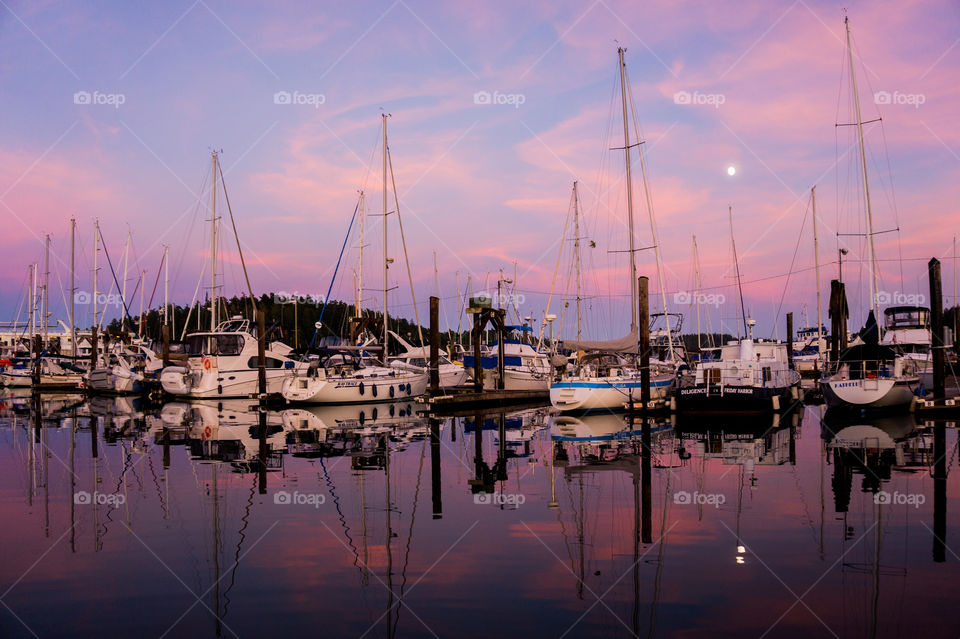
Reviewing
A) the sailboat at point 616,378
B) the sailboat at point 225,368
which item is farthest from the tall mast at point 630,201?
the sailboat at point 225,368

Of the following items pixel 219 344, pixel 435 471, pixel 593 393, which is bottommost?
pixel 435 471

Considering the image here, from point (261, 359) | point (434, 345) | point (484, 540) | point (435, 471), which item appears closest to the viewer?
point (484, 540)

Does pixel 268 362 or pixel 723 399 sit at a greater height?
pixel 268 362

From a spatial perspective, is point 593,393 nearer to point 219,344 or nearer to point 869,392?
point 869,392

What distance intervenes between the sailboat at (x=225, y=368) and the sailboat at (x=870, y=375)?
2747 cm

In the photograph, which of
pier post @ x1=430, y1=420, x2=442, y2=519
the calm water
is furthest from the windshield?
the calm water

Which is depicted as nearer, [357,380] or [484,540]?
[484,540]

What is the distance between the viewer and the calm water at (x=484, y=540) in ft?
26.8

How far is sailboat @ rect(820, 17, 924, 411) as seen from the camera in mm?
29469

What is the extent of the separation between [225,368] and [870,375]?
103 ft

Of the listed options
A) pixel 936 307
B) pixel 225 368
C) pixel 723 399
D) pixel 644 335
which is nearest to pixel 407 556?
pixel 644 335

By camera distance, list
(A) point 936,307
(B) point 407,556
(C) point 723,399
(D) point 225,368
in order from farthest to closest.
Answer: (D) point 225,368, (C) point 723,399, (A) point 936,307, (B) point 407,556

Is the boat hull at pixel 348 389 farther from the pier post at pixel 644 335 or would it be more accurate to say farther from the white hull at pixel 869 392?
the white hull at pixel 869 392

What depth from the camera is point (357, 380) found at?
125ft
